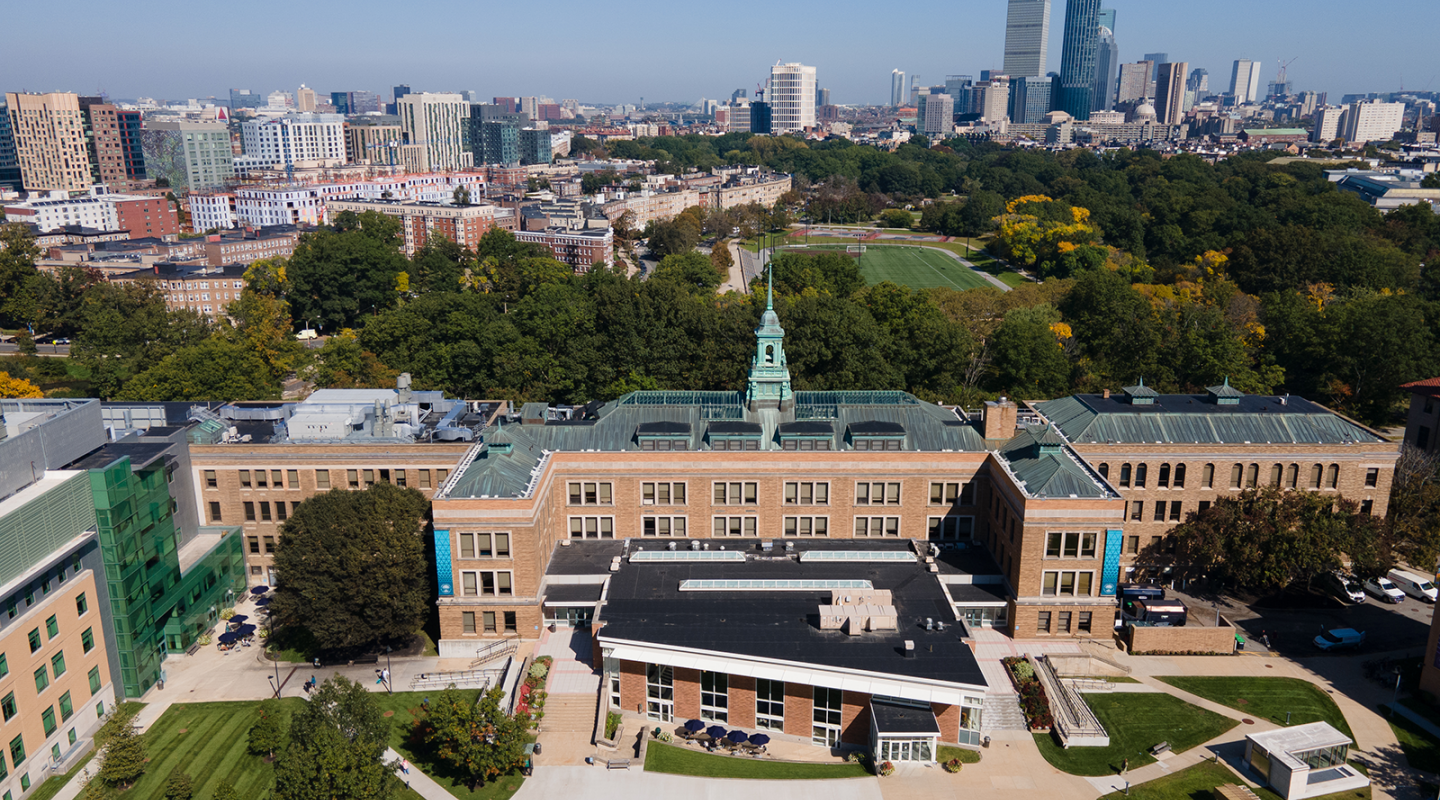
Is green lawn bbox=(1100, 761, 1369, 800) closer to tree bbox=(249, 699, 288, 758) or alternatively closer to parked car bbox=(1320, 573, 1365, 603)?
parked car bbox=(1320, 573, 1365, 603)

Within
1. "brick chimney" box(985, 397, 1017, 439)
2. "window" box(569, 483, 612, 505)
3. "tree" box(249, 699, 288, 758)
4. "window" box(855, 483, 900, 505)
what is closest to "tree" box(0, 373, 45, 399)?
"tree" box(249, 699, 288, 758)

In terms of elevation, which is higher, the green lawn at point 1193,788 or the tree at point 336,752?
the tree at point 336,752

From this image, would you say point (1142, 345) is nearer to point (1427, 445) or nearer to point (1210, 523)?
point (1427, 445)

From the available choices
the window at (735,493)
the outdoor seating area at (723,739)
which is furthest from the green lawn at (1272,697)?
the window at (735,493)

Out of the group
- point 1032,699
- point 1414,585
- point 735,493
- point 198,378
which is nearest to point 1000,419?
point 735,493

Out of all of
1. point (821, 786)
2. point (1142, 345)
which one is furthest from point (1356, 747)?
point (1142, 345)

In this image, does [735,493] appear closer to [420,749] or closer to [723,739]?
[723,739]

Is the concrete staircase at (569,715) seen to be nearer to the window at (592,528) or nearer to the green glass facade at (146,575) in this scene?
the window at (592,528)

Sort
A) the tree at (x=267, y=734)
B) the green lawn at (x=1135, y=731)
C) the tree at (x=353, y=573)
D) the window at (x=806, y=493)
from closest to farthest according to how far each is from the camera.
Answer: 1. the green lawn at (x=1135, y=731)
2. the tree at (x=267, y=734)
3. the tree at (x=353, y=573)
4. the window at (x=806, y=493)
